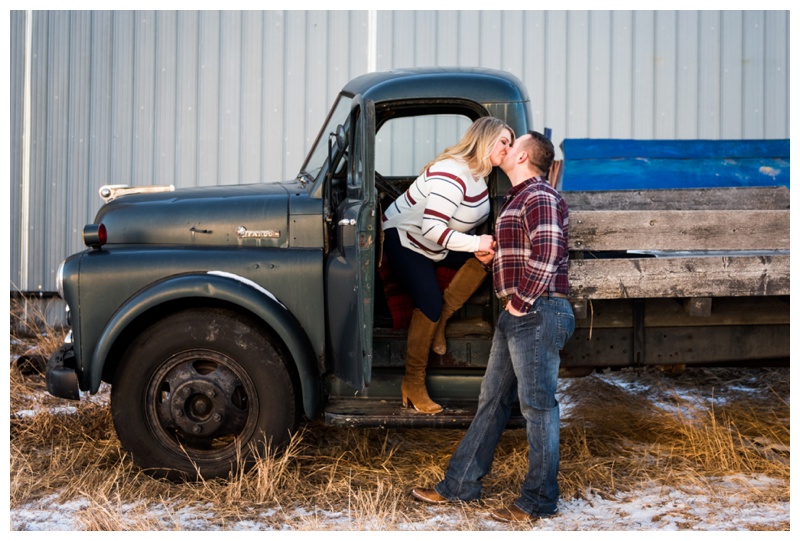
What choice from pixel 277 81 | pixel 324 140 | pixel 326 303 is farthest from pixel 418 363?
pixel 277 81

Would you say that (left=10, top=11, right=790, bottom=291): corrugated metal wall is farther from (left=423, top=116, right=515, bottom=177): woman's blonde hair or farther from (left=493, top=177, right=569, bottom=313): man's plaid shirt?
(left=493, top=177, right=569, bottom=313): man's plaid shirt

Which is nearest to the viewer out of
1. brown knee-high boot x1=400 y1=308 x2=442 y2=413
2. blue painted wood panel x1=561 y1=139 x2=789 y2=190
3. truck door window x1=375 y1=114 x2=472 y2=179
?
brown knee-high boot x1=400 y1=308 x2=442 y2=413

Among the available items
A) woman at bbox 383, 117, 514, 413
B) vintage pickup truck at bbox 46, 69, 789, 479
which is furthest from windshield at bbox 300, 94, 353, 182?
woman at bbox 383, 117, 514, 413

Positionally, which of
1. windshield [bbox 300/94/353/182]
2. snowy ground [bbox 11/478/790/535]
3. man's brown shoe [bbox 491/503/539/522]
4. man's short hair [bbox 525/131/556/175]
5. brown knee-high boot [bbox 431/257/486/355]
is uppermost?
windshield [bbox 300/94/353/182]

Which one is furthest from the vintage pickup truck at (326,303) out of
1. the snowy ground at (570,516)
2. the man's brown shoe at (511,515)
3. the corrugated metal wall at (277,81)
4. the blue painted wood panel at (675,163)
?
the corrugated metal wall at (277,81)

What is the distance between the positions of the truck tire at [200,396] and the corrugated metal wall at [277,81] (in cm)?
418

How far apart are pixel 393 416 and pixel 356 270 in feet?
2.52

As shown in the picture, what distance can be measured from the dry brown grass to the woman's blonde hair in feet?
4.98

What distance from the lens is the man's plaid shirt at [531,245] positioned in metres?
3.08

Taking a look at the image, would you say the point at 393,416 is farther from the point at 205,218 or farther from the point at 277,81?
the point at 277,81

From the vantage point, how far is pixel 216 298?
3584 mm

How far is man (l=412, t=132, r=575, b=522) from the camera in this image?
3.11 m

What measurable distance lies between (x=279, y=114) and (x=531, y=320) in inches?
202

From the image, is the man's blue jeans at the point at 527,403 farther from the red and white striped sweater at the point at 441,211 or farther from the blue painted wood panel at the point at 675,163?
the blue painted wood panel at the point at 675,163
